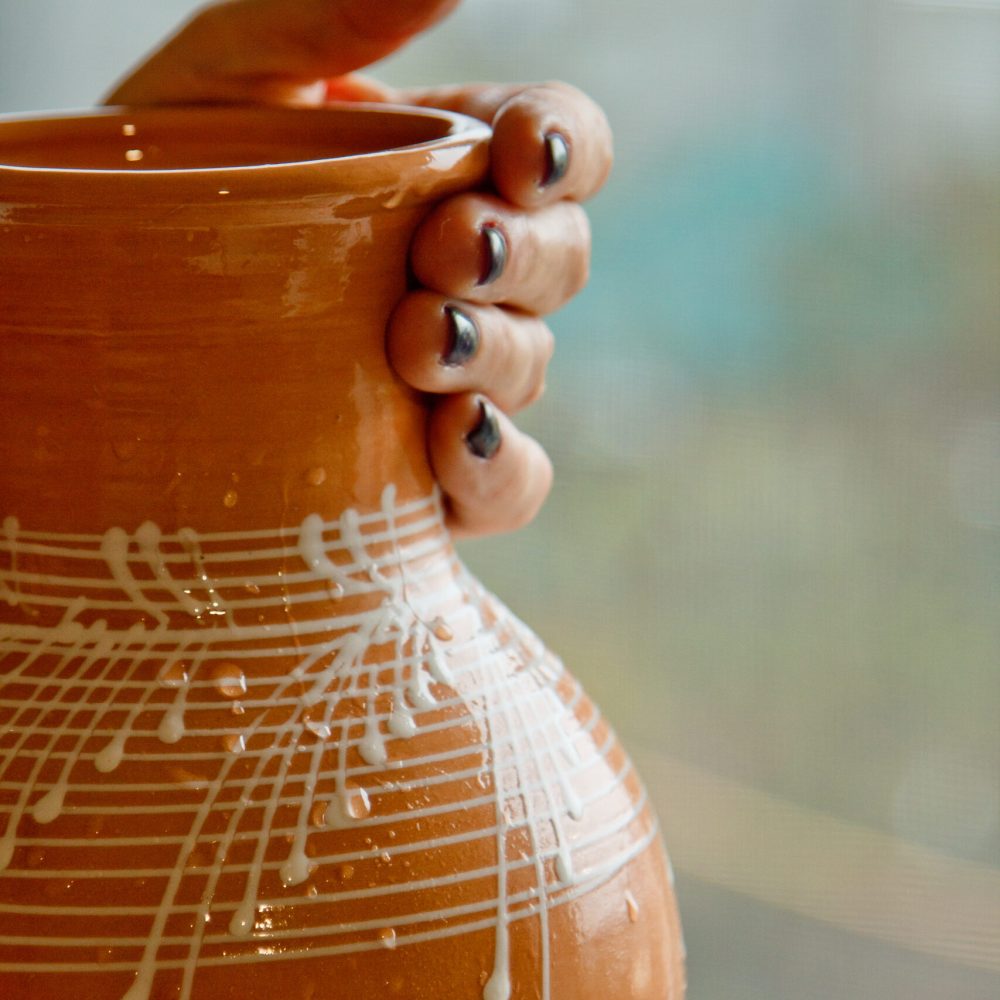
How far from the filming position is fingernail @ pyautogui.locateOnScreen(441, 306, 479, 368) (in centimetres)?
46

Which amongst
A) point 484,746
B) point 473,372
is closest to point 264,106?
point 473,372

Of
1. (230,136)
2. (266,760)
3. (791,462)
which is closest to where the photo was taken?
(266,760)

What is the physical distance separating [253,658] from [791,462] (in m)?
1.05

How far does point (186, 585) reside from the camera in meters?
0.42

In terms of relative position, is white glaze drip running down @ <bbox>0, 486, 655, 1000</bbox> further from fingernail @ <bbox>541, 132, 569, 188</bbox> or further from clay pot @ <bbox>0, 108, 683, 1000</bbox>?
fingernail @ <bbox>541, 132, 569, 188</bbox>

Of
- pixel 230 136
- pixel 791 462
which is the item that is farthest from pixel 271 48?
pixel 791 462

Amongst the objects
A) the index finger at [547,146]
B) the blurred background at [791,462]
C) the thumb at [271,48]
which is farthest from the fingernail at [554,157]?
the blurred background at [791,462]

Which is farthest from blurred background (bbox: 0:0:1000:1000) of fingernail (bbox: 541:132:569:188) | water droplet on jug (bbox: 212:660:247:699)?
water droplet on jug (bbox: 212:660:247:699)

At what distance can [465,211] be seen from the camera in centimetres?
45

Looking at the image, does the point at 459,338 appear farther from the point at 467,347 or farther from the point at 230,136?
the point at 230,136

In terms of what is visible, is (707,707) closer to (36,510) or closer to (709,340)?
(709,340)

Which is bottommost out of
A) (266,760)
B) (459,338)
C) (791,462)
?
(791,462)

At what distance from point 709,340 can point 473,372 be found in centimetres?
94

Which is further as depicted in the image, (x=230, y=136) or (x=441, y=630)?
(x=230, y=136)
